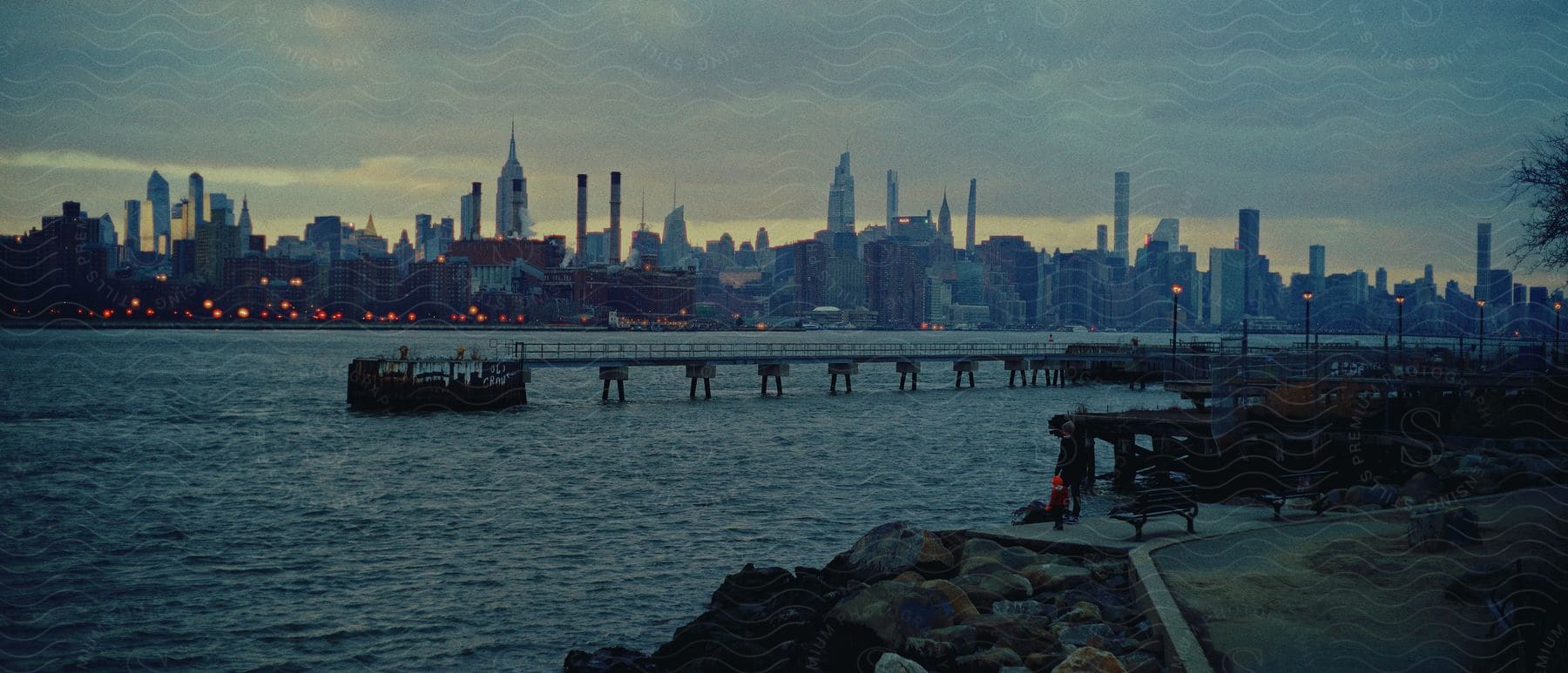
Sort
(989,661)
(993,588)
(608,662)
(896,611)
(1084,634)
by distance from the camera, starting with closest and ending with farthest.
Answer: (989,661), (1084,634), (896,611), (993,588), (608,662)

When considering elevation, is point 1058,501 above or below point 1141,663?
above

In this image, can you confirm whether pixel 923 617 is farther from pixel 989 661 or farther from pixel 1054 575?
pixel 1054 575

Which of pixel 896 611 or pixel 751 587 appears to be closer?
pixel 896 611

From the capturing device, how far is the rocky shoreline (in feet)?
41.3

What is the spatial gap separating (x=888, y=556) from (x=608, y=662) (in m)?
5.04

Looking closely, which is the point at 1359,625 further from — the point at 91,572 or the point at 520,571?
the point at 91,572

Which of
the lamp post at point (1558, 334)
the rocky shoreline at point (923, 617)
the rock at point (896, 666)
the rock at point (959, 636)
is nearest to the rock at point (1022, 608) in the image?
the rocky shoreline at point (923, 617)

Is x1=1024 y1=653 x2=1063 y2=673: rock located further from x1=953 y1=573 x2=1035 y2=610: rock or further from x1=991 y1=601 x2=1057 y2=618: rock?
x1=953 y1=573 x2=1035 y2=610: rock

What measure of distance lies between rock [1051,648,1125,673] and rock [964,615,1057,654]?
1.53 metres

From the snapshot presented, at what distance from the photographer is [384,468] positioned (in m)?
41.5

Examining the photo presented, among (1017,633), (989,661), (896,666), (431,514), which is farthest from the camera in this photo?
(431,514)

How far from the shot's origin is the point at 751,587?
19500 mm

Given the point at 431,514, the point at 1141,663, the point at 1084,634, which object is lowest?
the point at 431,514

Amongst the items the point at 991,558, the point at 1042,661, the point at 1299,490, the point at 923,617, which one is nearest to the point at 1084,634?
the point at 1042,661
